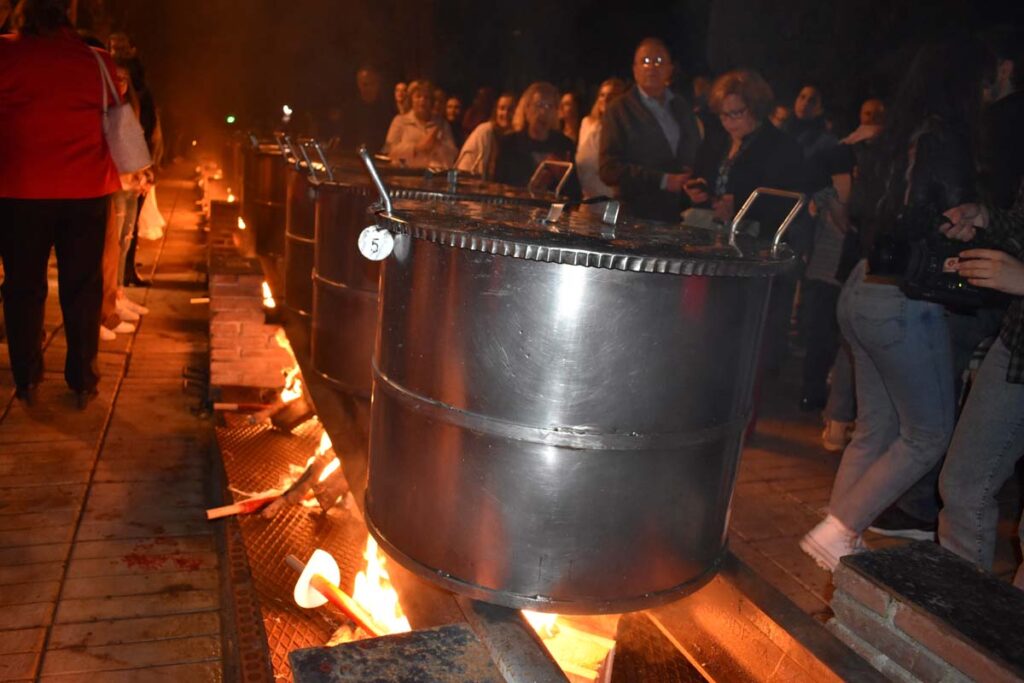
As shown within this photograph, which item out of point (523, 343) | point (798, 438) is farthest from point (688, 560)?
point (798, 438)

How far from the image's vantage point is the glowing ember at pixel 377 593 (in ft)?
8.79

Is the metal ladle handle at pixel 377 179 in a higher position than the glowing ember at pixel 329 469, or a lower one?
higher

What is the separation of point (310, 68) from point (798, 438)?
1754 centimetres

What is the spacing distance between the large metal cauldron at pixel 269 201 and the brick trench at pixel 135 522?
2249 mm

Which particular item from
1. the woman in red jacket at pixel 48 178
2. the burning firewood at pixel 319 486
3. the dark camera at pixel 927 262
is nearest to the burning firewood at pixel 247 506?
the burning firewood at pixel 319 486

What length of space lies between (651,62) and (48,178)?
335cm

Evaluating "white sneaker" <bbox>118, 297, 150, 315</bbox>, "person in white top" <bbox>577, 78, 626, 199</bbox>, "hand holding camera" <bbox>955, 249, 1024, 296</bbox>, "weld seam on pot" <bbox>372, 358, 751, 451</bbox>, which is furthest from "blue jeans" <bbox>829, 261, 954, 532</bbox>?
"white sneaker" <bbox>118, 297, 150, 315</bbox>

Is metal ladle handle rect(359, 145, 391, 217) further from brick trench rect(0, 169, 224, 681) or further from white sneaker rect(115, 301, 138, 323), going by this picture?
white sneaker rect(115, 301, 138, 323)

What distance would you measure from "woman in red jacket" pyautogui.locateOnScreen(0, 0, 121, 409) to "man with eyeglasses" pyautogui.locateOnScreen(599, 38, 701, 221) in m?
2.80

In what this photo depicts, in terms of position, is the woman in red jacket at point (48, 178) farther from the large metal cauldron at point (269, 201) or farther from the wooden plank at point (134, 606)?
the large metal cauldron at point (269, 201)

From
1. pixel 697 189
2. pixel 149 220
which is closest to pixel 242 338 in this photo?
pixel 697 189

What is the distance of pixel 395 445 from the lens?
213 cm

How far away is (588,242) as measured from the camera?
184 centimetres

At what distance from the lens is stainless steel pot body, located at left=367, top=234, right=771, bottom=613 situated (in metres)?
1.81
